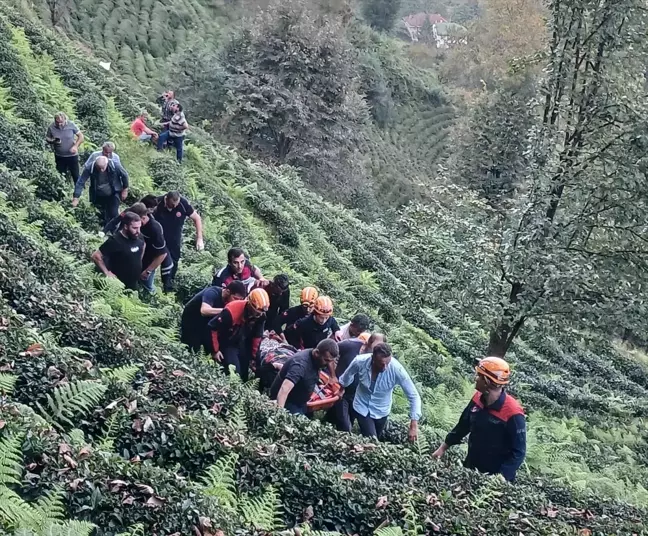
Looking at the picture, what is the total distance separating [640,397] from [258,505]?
57.4 ft

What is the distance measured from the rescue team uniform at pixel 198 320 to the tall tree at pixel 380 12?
64.1 meters

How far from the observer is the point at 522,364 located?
1986 centimetres

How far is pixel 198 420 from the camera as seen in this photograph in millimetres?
7012

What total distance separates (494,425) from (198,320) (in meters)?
3.56

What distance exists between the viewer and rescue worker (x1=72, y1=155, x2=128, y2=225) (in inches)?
511

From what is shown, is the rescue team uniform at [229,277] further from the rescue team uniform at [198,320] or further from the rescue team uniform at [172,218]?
the rescue team uniform at [172,218]

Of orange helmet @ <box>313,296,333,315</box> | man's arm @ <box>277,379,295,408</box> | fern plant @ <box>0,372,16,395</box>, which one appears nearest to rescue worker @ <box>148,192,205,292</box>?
orange helmet @ <box>313,296,333,315</box>

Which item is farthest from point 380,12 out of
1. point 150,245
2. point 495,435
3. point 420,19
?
point 495,435

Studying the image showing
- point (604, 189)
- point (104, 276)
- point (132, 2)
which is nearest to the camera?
point (104, 276)

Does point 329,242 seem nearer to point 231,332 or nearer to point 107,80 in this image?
point 107,80

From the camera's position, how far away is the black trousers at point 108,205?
13.3 metres

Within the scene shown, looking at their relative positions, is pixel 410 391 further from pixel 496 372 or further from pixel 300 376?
pixel 496 372

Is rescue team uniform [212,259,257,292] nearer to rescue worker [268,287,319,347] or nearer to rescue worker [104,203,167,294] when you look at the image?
rescue worker [268,287,319,347]

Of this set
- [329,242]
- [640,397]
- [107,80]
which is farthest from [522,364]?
[107,80]
